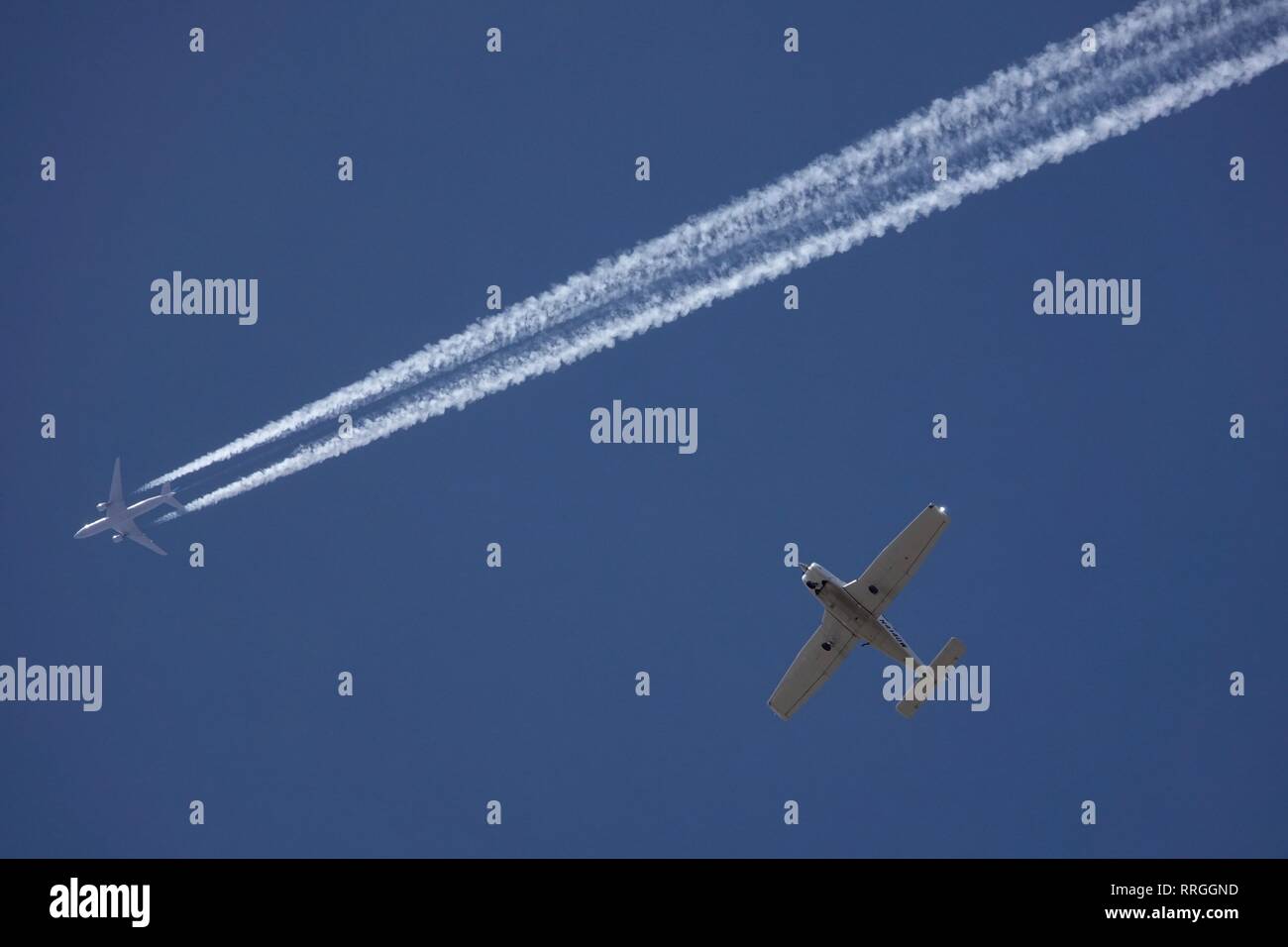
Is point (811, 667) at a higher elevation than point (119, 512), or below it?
below

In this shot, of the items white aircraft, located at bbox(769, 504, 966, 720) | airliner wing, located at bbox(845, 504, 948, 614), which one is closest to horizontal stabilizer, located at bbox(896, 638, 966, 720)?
white aircraft, located at bbox(769, 504, 966, 720)

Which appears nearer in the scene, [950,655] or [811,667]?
[950,655]

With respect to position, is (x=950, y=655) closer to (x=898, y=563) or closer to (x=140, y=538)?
(x=898, y=563)

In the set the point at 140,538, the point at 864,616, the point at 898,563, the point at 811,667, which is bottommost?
the point at 811,667

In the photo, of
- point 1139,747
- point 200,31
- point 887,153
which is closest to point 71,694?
point 200,31

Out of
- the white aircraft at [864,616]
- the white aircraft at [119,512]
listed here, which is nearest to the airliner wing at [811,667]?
the white aircraft at [864,616]

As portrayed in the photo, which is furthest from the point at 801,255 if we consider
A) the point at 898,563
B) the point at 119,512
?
the point at 119,512
